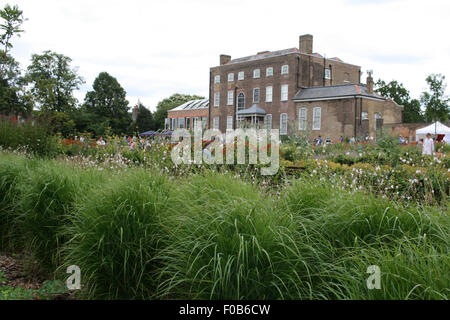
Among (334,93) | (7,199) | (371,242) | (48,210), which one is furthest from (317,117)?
(371,242)

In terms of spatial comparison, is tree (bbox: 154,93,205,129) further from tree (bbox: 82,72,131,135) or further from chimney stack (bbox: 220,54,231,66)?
chimney stack (bbox: 220,54,231,66)

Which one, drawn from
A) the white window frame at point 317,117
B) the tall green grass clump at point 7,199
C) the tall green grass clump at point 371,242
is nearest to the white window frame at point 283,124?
the white window frame at point 317,117

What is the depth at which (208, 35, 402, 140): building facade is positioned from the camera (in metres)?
34.7

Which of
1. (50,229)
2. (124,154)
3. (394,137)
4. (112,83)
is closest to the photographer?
(50,229)

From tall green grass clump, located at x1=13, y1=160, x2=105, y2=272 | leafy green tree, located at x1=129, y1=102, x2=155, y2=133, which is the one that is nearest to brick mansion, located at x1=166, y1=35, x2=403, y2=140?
leafy green tree, located at x1=129, y1=102, x2=155, y2=133

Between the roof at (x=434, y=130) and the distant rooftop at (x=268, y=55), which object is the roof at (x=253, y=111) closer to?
the distant rooftop at (x=268, y=55)

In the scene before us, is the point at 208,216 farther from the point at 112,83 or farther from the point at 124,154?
the point at 112,83

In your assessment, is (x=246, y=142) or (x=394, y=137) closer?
(x=246, y=142)

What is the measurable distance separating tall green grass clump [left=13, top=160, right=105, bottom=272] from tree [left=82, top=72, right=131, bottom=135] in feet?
169

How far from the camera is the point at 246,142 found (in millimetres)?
9227

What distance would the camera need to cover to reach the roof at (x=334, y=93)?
34.2 m
